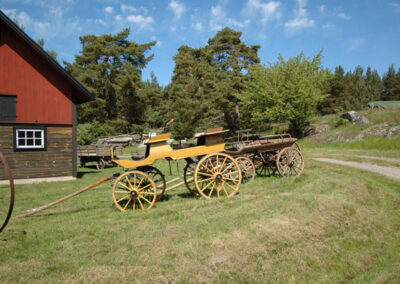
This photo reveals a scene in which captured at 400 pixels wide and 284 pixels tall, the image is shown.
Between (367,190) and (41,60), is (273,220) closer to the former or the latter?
(367,190)

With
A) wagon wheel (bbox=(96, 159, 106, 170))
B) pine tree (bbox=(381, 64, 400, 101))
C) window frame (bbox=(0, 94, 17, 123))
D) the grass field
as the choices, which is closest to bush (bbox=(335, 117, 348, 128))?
the grass field

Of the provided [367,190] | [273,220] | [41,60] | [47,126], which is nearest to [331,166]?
[367,190]

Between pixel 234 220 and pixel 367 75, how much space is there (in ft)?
336

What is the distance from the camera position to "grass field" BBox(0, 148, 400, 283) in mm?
4125

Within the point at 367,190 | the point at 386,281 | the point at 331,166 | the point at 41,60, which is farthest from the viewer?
the point at 41,60

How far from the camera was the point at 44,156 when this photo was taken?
43.3 feet

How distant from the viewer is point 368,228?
634 cm

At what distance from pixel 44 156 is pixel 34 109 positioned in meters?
2.27

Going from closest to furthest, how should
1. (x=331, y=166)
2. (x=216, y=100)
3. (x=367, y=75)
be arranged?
1. (x=331, y=166)
2. (x=216, y=100)
3. (x=367, y=75)

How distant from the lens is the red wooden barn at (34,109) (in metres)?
12.4

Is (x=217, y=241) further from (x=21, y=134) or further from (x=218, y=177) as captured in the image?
(x=21, y=134)


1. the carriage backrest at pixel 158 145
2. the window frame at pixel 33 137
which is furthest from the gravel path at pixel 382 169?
the window frame at pixel 33 137

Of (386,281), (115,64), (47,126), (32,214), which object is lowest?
(386,281)

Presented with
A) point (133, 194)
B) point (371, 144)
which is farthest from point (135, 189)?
point (371, 144)
